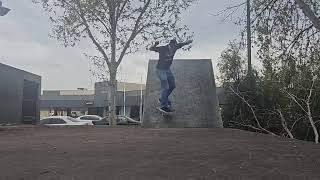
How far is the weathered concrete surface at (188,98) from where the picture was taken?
14977 millimetres

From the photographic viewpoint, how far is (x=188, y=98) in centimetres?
1627

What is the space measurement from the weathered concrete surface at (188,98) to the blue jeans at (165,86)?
49cm

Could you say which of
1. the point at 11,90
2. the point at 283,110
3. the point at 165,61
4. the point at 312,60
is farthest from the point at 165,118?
the point at 11,90

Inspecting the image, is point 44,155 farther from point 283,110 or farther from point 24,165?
point 283,110

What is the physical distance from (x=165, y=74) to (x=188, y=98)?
153 centimetres

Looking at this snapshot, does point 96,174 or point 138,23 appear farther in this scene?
point 138,23

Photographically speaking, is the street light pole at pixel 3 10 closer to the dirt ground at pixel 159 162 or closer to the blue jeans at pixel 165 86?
the blue jeans at pixel 165 86

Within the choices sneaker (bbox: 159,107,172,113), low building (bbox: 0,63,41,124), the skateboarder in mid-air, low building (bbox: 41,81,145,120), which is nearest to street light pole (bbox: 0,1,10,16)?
the skateboarder in mid-air

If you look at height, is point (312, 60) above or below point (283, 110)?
above

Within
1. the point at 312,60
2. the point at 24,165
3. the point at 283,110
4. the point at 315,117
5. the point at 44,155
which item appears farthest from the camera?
the point at 283,110

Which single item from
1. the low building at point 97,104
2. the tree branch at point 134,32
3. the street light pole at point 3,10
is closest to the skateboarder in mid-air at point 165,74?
the street light pole at point 3,10

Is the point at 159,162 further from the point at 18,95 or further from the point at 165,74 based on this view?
the point at 18,95

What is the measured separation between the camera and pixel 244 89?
22.1 metres

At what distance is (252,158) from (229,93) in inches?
686
